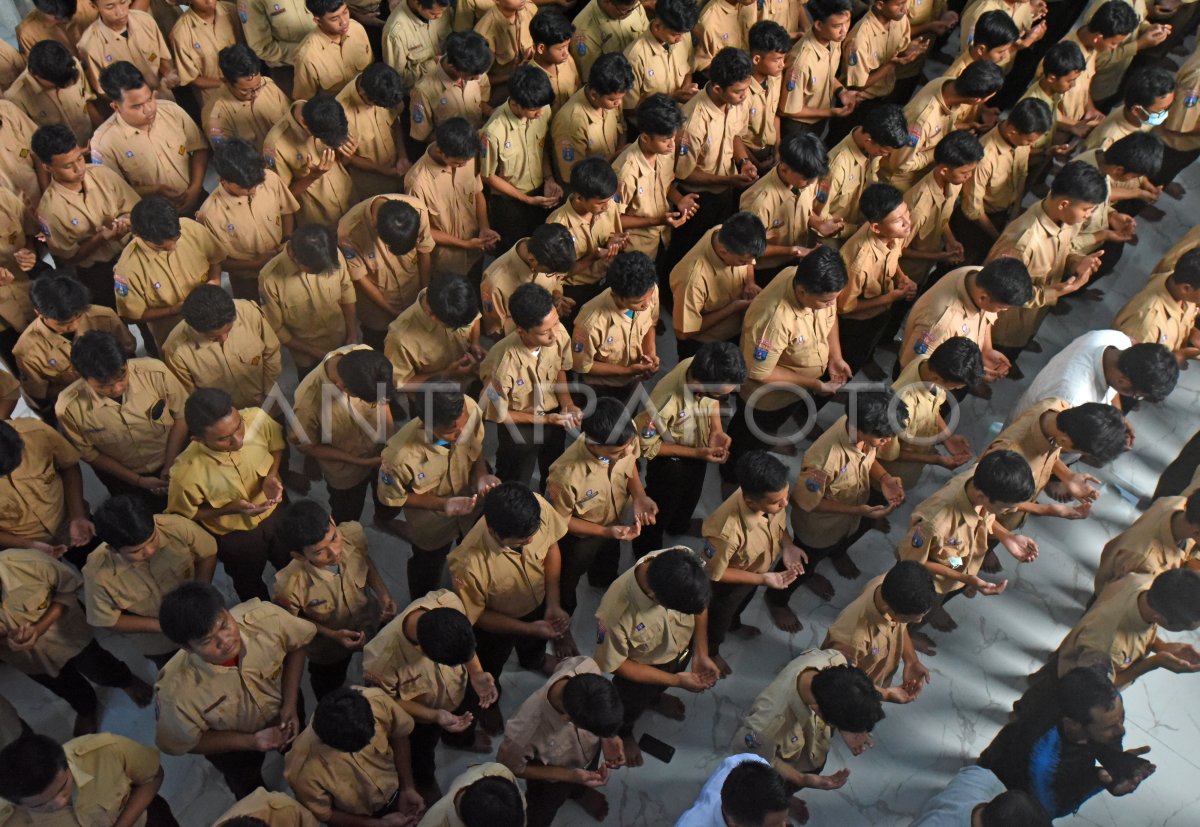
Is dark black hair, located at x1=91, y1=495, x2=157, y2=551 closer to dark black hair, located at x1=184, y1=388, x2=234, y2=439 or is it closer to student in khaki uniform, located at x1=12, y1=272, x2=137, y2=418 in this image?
dark black hair, located at x1=184, y1=388, x2=234, y2=439

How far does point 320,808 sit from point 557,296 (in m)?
2.39

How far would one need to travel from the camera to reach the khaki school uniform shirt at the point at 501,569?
12.2 feet

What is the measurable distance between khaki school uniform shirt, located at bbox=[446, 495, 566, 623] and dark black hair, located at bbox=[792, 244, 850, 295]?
55.8 inches

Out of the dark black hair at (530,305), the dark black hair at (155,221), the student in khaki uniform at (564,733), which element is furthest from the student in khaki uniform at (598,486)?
the dark black hair at (155,221)

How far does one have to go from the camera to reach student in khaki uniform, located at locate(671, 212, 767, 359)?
4508 mm

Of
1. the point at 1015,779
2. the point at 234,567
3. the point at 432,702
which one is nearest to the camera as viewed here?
the point at 432,702

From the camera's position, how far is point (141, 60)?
567 cm

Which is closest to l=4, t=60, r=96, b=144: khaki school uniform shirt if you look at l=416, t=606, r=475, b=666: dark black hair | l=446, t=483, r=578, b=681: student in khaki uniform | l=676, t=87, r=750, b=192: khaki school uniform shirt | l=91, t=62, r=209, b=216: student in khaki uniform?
l=91, t=62, r=209, b=216: student in khaki uniform

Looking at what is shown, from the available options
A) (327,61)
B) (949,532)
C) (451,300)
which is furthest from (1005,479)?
(327,61)

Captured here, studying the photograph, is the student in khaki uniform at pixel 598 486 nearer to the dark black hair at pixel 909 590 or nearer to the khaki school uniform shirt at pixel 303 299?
the dark black hair at pixel 909 590

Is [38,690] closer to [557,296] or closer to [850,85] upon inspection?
[557,296]

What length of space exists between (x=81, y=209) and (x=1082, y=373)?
4541 mm

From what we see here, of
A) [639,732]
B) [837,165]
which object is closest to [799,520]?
[639,732]

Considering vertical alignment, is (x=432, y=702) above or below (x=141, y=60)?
below
